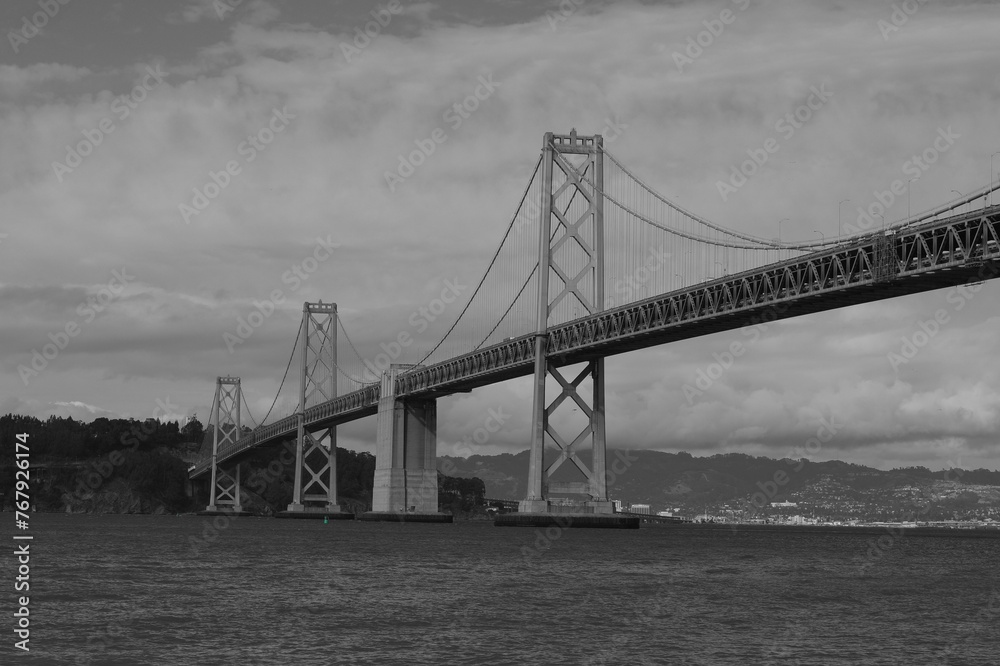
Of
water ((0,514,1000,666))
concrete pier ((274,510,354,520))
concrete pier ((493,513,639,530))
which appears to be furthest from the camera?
concrete pier ((274,510,354,520))

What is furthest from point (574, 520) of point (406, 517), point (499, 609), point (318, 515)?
point (318, 515)

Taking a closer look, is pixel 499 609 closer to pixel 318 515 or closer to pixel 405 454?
pixel 405 454

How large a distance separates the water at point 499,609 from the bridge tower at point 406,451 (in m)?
34.2

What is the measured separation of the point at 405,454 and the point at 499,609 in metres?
52.7

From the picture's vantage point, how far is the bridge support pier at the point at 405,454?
7700 centimetres

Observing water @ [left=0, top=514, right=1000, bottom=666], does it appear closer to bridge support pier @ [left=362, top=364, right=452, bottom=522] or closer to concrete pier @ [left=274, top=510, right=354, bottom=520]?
bridge support pier @ [left=362, top=364, right=452, bottom=522]

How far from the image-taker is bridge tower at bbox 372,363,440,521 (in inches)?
3031

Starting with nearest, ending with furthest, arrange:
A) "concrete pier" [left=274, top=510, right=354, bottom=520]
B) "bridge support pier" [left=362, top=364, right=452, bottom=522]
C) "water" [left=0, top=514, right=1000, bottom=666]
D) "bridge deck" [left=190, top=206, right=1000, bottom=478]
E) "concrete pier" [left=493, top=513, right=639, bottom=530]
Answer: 1. "water" [left=0, top=514, right=1000, bottom=666]
2. "bridge deck" [left=190, top=206, right=1000, bottom=478]
3. "concrete pier" [left=493, top=513, right=639, bottom=530]
4. "bridge support pier" [left=362, top=364, right=452, bottom=522]
5. "concrete pier" [left=274, top=510, right=354, bottom=520]

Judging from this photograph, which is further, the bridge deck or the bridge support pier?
the bridge support pier

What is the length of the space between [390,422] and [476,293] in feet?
Answer: 27.9

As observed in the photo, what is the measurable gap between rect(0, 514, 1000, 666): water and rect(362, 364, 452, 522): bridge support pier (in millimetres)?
34239

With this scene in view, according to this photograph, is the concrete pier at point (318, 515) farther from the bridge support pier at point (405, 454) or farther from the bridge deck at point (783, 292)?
the bridge deck at point (783, 292)

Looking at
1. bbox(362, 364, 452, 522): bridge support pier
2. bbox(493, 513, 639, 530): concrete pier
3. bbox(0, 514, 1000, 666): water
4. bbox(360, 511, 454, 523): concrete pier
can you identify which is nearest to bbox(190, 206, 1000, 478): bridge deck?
bbox(493, 513, 639, 530): concrete pier

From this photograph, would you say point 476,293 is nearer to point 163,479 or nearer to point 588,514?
point 588,514
